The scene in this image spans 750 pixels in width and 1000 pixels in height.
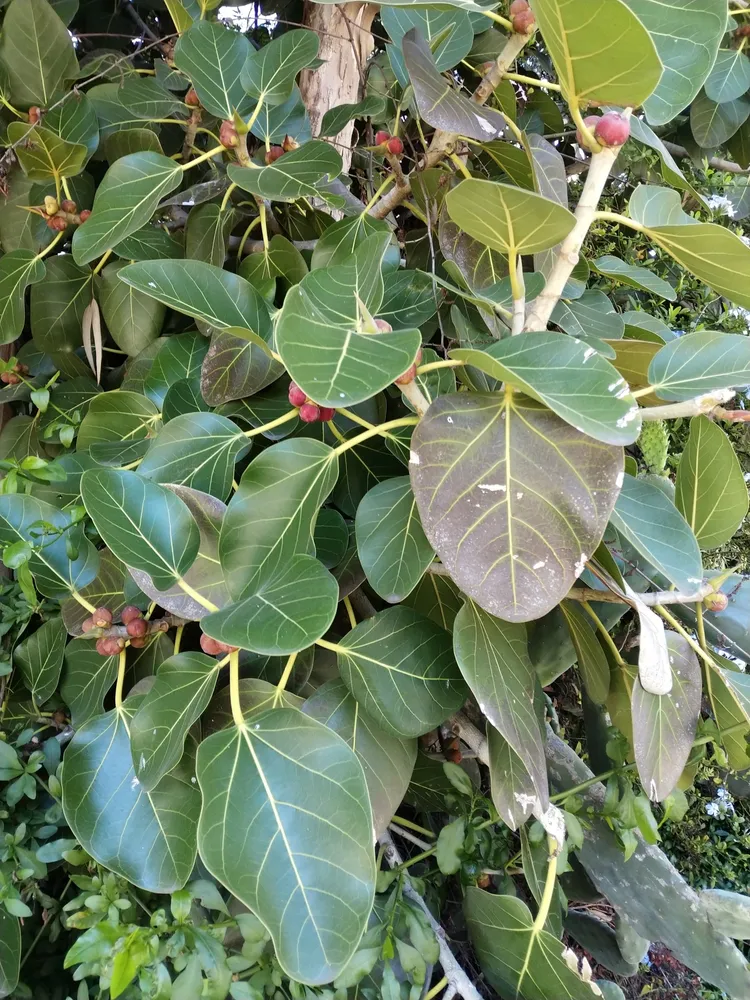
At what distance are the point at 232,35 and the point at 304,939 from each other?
763 mm

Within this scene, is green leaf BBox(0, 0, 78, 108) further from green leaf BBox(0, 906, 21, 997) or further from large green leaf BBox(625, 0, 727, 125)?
green leaf BBox(0, 906, 21, 997)

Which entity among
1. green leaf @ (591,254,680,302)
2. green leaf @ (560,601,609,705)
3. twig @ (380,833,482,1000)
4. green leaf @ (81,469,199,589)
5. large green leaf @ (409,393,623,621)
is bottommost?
twig @ (380,833,482,1000)

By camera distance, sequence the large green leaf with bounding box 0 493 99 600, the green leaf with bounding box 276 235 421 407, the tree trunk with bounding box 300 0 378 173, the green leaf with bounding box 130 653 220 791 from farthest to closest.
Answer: the tree trunk with bounding box 300 0 378 173
the large green leaf with bounding box 0 493 99 600
the green leaf with bounding box 130 653 220 791
the green leaf with bounding box 276 235 421 407

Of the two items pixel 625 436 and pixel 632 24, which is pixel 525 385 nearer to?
pixel 625 436

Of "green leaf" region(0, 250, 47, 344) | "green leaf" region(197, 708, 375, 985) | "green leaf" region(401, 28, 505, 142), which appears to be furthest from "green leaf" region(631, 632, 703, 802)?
"green leaf" region(0, 250, 47, 344)

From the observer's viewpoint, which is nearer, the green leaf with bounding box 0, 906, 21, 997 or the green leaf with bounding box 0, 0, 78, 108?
the green leaf with bounding box 0, 906, 21, 997

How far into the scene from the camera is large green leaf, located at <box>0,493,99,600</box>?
520 mm

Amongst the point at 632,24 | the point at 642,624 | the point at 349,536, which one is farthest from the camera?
the point at 349,536

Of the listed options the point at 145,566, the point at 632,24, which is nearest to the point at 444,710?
the point at 145,566

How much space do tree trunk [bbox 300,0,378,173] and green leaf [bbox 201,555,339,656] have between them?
2.27ft

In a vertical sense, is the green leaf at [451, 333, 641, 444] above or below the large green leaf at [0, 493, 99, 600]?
above

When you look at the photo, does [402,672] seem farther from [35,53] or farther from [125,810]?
[35,53]

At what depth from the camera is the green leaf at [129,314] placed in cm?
69

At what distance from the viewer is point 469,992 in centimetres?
50
